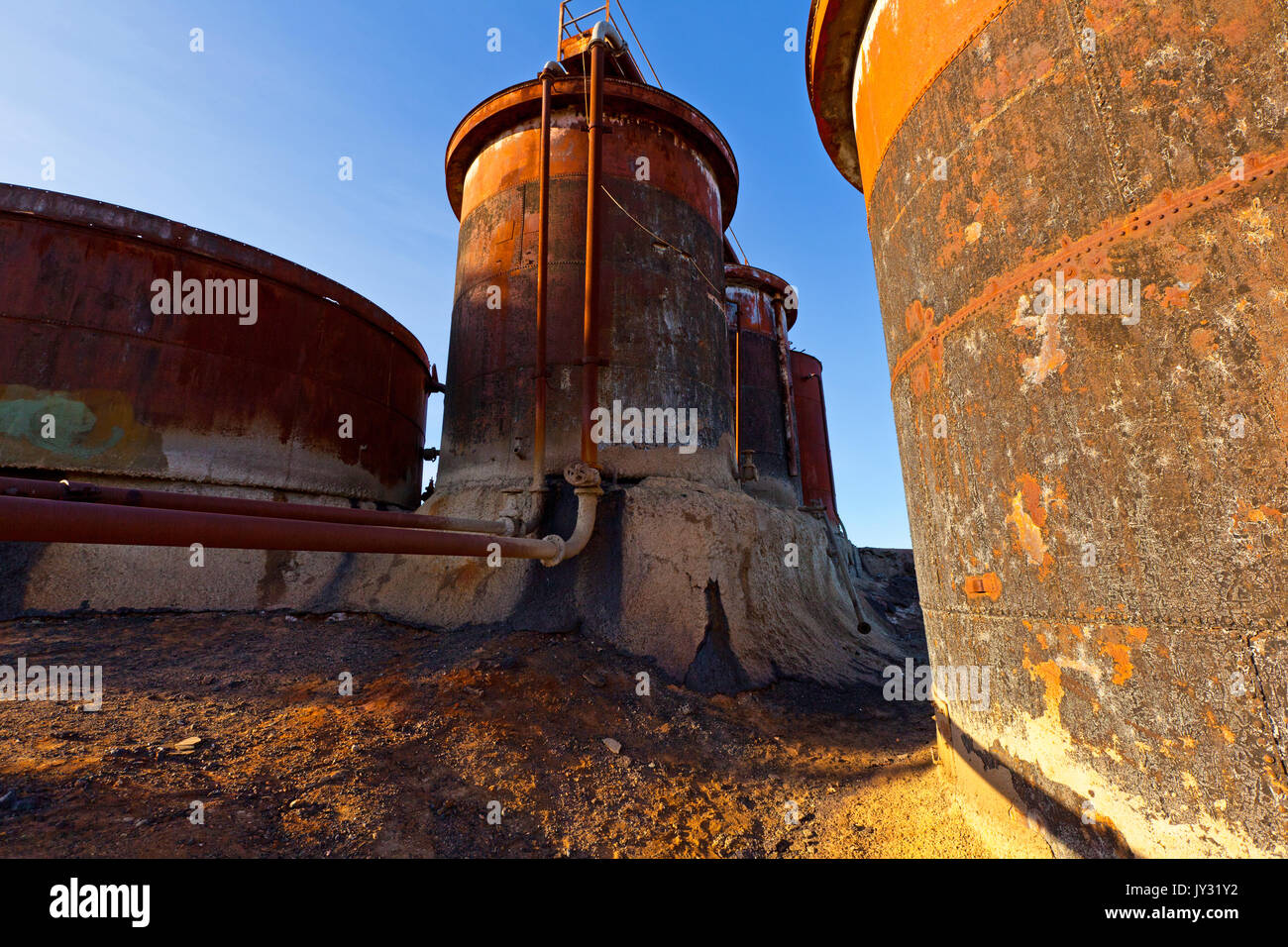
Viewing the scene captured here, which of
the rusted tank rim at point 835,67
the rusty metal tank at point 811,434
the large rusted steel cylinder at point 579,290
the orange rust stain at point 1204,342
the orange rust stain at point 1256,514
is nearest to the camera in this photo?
the orange rust stain at point 1256,514

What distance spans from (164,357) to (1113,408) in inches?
302

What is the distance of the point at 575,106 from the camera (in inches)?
259

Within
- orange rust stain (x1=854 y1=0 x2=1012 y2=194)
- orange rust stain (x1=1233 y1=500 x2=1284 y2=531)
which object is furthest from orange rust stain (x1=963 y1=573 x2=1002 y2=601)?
orange rust stain (x1=854 y1=0 x2=1012 y2=194)

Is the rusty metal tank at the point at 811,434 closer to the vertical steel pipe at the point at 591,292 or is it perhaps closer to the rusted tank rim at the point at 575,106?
the rusted tank rim at the point at 575,106

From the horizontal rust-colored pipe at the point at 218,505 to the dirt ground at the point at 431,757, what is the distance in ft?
3.54

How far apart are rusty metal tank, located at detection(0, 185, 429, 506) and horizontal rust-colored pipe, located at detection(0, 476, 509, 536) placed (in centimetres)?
176

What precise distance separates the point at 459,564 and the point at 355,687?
1.66 metres

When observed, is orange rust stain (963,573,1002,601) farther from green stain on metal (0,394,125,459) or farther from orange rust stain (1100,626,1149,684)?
green stain on metal (0,394,125,459)

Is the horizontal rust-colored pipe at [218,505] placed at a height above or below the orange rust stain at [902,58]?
below

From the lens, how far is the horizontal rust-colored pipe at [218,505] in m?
2.93

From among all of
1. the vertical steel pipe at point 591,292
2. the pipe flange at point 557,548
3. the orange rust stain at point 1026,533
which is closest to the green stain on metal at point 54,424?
the pipe flange at point 557,548

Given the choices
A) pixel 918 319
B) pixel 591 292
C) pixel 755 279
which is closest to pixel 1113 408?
pixel 918 319
